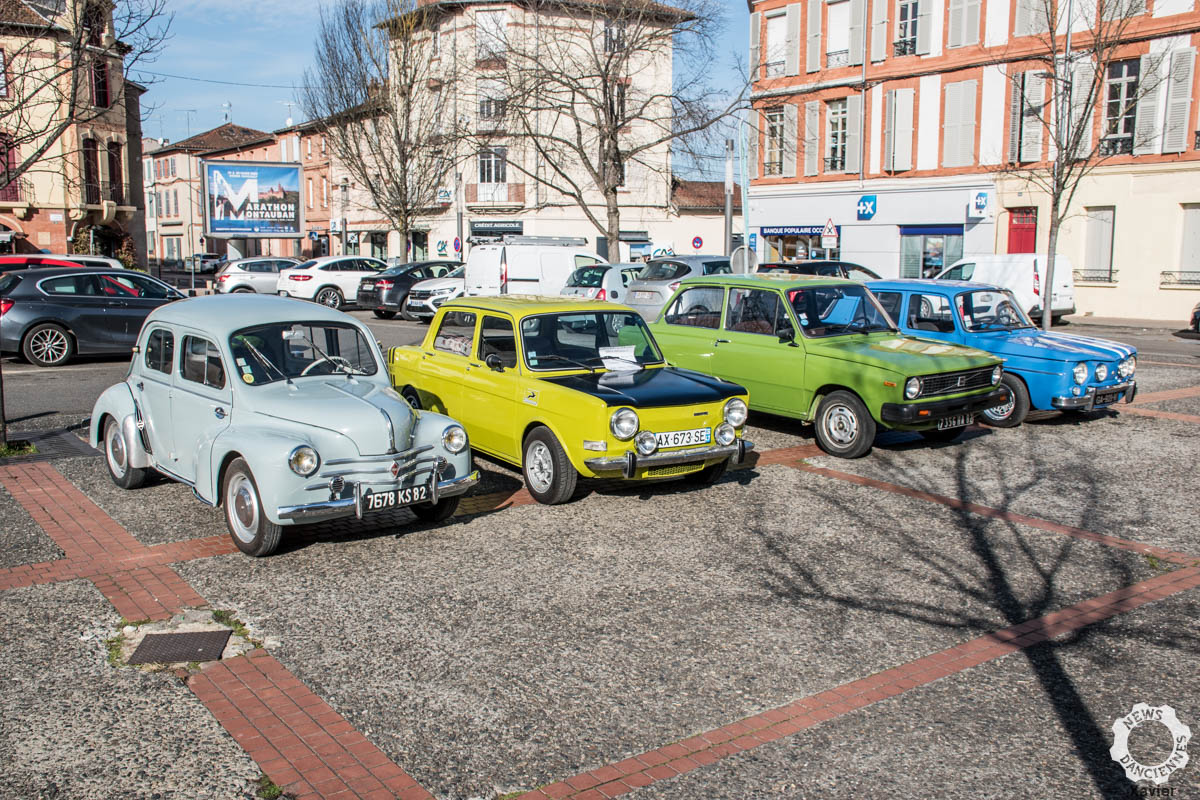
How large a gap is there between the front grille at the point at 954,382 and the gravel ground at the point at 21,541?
7.59 meters

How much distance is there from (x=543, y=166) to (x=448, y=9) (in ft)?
25.2

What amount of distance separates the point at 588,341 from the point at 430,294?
56.9 ft

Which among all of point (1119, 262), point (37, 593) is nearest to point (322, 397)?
A: point (37, 593)

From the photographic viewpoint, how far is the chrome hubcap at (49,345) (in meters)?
16.2

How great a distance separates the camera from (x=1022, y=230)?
30500mm

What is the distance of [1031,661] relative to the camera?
17.6ft

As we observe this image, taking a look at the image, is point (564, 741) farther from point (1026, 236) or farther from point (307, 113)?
point (307, 113)

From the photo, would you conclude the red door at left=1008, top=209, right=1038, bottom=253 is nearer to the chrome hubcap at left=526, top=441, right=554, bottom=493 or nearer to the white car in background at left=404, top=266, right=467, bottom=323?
the white car in background at left=404, top=266, right=467, bottom=323

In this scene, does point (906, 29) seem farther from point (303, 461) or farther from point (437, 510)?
point (303, 461)

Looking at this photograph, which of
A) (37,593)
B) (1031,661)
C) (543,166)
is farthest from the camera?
(543,166)

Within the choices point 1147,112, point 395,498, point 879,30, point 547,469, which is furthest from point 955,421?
point 879,30

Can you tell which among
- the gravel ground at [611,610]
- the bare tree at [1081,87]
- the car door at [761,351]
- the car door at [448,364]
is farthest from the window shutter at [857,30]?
the gravel ground at [611,610]

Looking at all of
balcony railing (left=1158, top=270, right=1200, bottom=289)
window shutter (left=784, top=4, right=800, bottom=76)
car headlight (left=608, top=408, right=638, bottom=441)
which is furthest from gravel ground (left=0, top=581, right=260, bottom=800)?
window shutter (left=784, top=4, right=800, bottom=76)

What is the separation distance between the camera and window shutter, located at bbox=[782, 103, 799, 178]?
35500 millimetres
